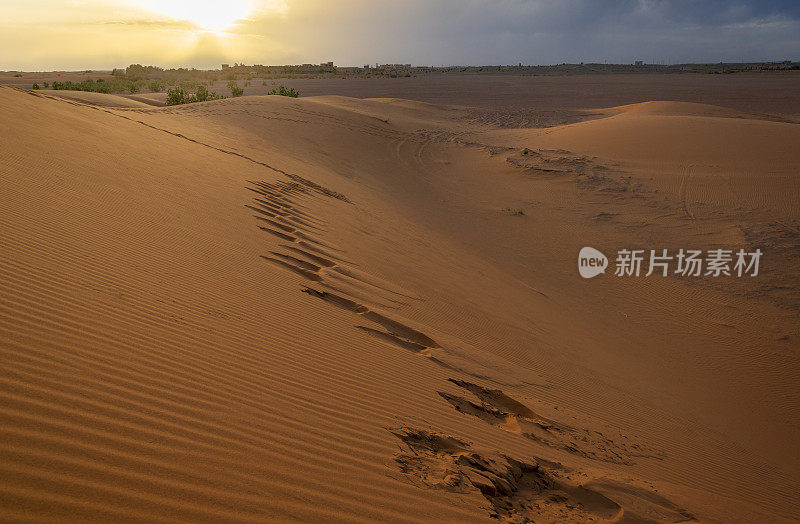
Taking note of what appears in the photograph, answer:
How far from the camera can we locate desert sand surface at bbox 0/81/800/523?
2619 mm

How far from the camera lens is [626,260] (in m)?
11.3

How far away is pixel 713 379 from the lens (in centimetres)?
734

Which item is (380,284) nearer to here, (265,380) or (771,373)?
(265,380)

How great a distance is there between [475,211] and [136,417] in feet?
39.6

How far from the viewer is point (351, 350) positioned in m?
4.54

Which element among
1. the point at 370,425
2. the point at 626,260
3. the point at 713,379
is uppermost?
the point at 626,260

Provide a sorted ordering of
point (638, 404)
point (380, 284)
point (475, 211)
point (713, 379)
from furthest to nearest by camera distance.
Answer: point (475, 211) < point (713, 379) < point (380, 284) < point (638, 404)

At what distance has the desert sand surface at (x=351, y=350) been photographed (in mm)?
2619

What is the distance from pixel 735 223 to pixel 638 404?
887 centimetres

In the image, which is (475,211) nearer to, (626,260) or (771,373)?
(626,260)

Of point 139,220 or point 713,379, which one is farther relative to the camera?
point 713,379

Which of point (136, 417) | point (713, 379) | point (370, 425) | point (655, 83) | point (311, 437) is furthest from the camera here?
point (655, 83)

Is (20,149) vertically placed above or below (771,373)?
above

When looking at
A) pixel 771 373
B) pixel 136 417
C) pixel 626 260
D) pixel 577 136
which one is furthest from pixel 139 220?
pixel 577 136
